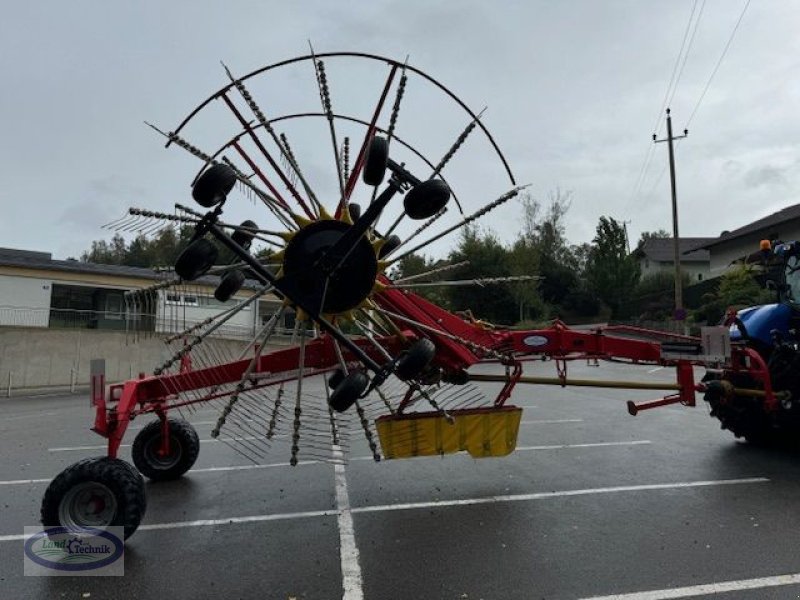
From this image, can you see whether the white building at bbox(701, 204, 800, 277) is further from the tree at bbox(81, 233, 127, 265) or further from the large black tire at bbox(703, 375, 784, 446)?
the tree at bbox(81, 233, 127, 265)

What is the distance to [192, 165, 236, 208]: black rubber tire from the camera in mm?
3262

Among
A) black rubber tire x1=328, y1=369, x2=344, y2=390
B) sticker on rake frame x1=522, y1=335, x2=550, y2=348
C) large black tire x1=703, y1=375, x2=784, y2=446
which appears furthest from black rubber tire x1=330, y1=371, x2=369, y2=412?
large black tire x1=703, y1=375, x2=784, y2=446

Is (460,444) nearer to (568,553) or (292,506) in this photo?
(568,553)

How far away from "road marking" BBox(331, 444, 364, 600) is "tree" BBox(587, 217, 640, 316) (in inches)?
1443

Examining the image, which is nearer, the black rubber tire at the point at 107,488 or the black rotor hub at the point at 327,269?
the black rotor hub at the point at 327,269

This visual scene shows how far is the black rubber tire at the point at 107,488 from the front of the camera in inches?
169

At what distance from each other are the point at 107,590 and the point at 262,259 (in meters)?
2.36

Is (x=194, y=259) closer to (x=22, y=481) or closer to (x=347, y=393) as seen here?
(x=347, y=393)

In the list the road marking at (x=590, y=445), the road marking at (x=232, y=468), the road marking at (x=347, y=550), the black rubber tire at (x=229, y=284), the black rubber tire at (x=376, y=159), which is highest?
the black rubber tire at (x=376, y=159)

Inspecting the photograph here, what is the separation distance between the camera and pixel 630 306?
40.4 meters

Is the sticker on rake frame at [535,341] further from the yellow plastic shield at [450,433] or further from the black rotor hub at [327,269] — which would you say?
the black rotor hub at [327,269]

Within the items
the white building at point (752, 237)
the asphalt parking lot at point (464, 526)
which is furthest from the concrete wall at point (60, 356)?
the white building at point (752, 237)

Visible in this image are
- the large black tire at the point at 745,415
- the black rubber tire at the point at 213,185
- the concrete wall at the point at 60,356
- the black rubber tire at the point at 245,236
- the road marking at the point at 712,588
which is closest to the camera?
the black rubber tire at the point at 213,185

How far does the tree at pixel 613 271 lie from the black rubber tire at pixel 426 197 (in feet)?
127
